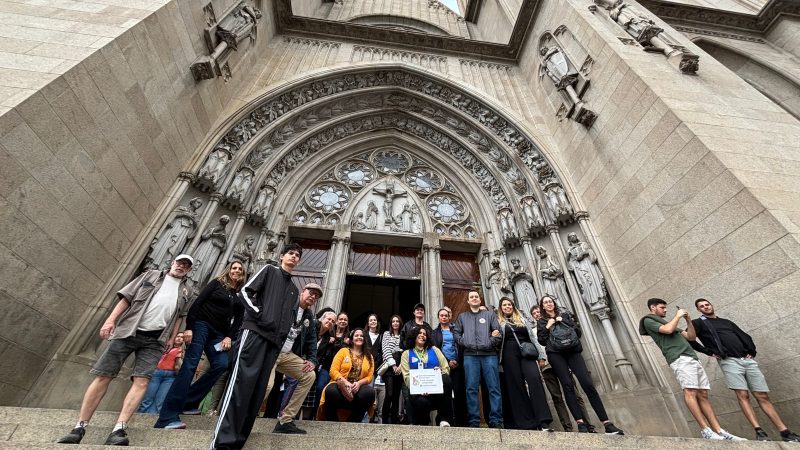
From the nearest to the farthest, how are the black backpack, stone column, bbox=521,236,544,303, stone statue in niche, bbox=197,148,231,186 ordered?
the black backpack, stone statue in niche, bbox=197,148,231,186, stone column, bbox=521,236,544,303

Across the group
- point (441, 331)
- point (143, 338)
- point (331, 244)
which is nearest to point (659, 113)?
point (441, 331)

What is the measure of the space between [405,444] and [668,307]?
14.8 ft

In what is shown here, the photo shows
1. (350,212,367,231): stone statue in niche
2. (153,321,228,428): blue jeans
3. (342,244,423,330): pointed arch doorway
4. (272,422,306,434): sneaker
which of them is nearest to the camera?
(272,422,306,434): sneaker

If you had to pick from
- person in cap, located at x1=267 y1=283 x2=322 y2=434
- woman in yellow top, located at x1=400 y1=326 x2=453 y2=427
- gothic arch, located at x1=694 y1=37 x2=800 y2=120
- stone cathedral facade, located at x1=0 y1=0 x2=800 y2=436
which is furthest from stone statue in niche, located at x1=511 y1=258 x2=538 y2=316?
gothic arch, located at x1=694 y1=37 x2=800 y2=120

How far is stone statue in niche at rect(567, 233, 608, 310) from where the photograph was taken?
5723 mm

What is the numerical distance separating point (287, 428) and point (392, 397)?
1562 millimetres

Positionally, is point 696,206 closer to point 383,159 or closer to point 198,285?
point 383,159

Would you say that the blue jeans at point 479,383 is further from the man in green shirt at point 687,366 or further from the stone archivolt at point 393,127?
the stone archivolt at point 393,127

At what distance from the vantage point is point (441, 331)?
4.07 m

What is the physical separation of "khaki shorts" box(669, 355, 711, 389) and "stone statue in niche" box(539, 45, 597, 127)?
16.8 feet

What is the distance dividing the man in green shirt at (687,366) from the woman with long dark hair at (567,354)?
802 millimetres

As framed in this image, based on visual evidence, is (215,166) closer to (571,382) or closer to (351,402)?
(351,402)

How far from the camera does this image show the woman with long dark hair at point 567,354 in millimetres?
3410

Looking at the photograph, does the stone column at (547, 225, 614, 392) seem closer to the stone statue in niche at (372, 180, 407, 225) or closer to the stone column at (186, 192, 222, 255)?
the stone statue in niche at (372, 180, 407, 225)
